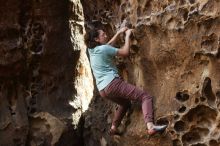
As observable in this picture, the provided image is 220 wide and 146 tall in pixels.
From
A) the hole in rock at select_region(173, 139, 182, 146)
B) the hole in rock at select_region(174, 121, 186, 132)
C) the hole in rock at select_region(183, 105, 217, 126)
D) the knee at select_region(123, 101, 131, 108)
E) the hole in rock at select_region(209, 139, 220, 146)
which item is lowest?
the hole in rock at select_region(173, 139, 182, 146)

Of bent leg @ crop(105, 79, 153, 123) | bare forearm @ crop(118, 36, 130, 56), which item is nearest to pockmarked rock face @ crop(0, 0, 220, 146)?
bent leg @ crop(105, 79, 153, 123)

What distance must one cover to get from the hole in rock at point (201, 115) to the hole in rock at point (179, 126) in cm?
8

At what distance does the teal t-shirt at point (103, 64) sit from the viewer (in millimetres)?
5310

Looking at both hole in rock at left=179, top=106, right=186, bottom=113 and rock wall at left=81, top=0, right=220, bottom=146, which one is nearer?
rock wall at left=81, top=0, right=220, bottom=146

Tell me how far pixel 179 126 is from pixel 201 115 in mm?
274

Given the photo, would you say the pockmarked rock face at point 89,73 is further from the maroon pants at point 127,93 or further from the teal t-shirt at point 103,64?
the teal t-shirt at point 103,64

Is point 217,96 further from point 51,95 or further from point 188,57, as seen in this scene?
point 51,95

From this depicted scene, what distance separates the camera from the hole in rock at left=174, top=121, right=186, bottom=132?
5035 mm

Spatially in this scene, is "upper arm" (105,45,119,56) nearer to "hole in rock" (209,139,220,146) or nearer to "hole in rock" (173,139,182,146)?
"hole in rock" (173,139,182,146)

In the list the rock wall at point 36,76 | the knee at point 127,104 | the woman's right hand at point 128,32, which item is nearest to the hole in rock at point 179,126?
the knee at point 127,104

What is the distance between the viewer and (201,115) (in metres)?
4.92

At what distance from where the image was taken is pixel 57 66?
741 centimetres

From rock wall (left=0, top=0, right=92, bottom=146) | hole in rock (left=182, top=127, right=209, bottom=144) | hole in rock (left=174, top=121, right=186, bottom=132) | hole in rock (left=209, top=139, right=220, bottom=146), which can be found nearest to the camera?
hole in rock (left=209, top=139, right=220, bottom=146)

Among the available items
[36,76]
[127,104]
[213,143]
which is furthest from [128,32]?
[36,76]
